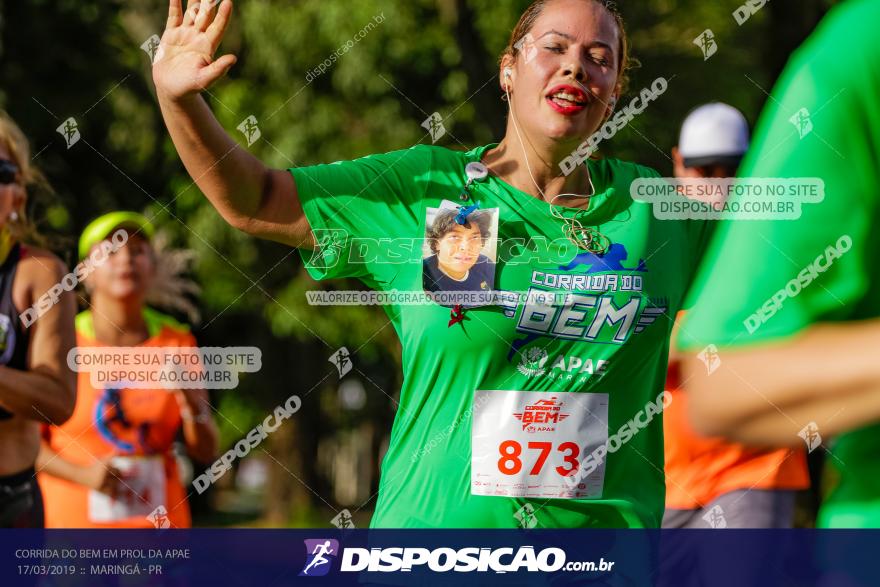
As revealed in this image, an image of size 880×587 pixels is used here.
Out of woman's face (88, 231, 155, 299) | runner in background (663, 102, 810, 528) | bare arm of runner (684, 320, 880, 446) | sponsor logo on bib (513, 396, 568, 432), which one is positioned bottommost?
bare arm of runner (684, 320, 880, 446)

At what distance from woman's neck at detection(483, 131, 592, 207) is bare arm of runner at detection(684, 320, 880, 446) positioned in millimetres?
1891

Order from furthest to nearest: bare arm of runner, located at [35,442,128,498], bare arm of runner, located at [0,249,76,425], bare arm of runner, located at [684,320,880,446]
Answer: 1. bare arm of runner, located at [35,442,128,498]
2. bare arm of runner, located at [0,249,76,425]
3. bare arm of runner, located at [684,320,880,446]

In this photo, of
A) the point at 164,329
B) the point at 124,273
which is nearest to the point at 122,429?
the point at 164,329

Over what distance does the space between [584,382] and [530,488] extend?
287mm

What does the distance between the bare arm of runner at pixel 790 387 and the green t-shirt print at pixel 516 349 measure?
5.62 ft

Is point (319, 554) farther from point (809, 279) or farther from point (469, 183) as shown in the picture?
point (809, 279)

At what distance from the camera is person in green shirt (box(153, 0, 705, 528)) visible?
3.06 meters

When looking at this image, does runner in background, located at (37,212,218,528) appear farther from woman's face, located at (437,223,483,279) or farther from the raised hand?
the raised hand

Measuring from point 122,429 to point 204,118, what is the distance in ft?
7.23

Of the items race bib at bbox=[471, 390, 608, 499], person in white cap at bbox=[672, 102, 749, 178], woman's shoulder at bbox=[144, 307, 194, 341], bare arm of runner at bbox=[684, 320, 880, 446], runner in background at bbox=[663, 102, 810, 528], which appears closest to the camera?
bare arm of runner at bbox=[684, 320, 880, 446]

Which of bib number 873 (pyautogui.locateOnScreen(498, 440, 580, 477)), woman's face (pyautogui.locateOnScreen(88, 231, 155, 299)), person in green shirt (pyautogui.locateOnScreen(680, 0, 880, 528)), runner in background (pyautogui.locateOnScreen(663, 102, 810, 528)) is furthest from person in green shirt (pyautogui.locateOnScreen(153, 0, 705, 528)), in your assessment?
woman's face (pyautogui.locateOnScreen(88, 231, 155, 299))

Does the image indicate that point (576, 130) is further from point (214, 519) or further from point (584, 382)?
point (214, 519)

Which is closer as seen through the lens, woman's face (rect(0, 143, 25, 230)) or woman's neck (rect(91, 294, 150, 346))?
woman's face (rect(0, 143, 25, 230))

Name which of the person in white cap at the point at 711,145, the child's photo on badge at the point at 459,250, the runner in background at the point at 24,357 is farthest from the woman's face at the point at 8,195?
the person in white cap at the point at 711,145
